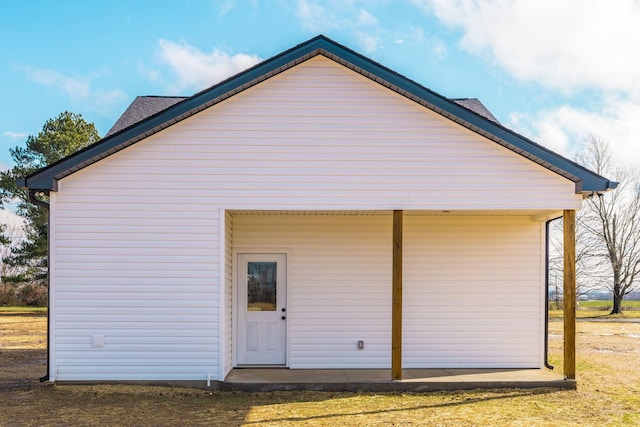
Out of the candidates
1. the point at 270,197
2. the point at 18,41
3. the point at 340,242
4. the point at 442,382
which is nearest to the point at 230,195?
the point at 270,197

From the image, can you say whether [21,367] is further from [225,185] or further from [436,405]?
[436,405]

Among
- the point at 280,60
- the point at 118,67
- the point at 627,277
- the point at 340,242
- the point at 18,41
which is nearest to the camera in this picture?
the point at 280,60

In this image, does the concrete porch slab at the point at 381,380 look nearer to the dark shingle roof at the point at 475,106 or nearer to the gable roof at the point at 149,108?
the gable roof at the point at 149,108

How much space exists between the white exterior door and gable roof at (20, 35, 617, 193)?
3.09 m

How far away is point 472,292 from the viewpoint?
1141 centimetres

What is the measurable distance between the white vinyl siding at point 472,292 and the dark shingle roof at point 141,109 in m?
5.64

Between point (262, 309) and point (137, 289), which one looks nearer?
point (137, 289)

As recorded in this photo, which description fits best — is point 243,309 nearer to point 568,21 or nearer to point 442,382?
point 442,382

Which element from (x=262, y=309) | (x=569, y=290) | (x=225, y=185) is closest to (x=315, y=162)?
(x=225, y=185)

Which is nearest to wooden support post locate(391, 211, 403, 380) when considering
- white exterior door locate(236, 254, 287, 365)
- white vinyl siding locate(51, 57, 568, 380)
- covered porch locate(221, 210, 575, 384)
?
covered porch locate(221, 210, 575, 384)

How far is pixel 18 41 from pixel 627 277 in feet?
94.5

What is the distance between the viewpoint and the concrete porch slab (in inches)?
375

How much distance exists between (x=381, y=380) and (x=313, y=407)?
1.60 m

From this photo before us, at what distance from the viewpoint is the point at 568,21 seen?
54.3 feet
